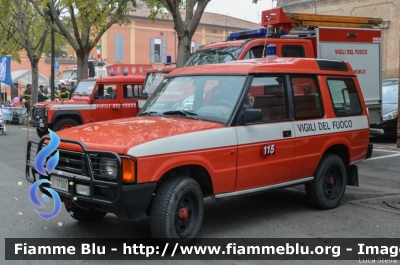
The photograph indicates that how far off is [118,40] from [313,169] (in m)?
37.5

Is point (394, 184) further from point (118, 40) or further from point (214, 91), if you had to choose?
point (118, 40)

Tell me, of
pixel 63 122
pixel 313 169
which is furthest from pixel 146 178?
pixel 63 122

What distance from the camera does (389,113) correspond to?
1453cm

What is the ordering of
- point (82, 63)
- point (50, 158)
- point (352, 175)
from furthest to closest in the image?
point (82, 63) → point (352, 175) → point (50, 158)

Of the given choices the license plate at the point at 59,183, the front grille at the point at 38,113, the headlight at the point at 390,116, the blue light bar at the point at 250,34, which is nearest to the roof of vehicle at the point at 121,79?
the front grille at the point at 38,113

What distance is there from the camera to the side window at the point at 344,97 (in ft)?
24.5

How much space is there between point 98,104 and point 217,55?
247 inches

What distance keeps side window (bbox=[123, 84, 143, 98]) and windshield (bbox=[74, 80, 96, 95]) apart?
0.99m

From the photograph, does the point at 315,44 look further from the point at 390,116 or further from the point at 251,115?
the point at 251,115

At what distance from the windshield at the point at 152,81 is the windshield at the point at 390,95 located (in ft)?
21.5

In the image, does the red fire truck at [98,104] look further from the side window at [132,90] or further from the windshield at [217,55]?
the windshield at [217,55]

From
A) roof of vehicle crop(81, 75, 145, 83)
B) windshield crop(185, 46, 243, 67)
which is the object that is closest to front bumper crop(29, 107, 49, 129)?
roof of vehicle crop(81, 75, 145, 83)

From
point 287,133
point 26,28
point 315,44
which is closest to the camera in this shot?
point 287,133

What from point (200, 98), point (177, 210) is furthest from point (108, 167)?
point (200, 98)
